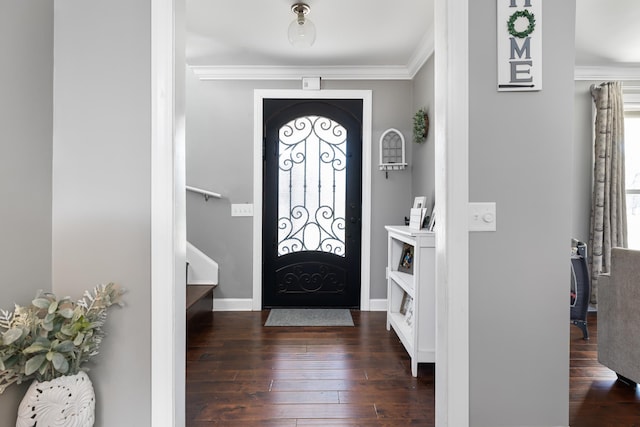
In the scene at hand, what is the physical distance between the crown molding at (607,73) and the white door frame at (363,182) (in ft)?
7.48

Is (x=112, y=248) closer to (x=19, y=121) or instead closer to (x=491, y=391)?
(x=19, y=121)

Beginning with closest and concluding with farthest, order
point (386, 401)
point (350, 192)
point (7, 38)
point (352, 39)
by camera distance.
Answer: point (7, 38), point (386, 401), point (352, 39), point (350, 192)

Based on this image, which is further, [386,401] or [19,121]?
[386,401]

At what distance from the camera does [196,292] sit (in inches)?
131

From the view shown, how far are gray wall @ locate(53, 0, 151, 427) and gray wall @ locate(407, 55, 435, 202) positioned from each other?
7.71 feet

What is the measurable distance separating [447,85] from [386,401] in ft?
5.49

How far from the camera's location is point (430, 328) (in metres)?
2.34

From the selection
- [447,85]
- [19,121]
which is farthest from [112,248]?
[447,85]

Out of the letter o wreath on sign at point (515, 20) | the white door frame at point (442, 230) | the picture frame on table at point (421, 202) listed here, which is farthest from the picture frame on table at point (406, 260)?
the letter o wreath on sign at point (515, 20)

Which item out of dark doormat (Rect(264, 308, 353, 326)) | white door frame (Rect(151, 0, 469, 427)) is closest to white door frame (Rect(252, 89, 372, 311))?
dark doormat (Rect(264, 308, 353, 326))

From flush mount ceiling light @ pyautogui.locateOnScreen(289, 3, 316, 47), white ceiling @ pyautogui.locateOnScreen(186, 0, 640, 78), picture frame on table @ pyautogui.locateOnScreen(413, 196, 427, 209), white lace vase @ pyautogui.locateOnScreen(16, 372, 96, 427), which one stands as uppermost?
white ceiling @ pyautogui.locateOnScreen(186, 0, 640, 78)

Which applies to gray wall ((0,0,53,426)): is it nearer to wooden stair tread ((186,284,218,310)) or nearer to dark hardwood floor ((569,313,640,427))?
wooden stair tread ((186,284,218,310))

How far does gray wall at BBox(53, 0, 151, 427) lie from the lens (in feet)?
4.69

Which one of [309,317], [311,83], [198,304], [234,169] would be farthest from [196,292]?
[311,83]
